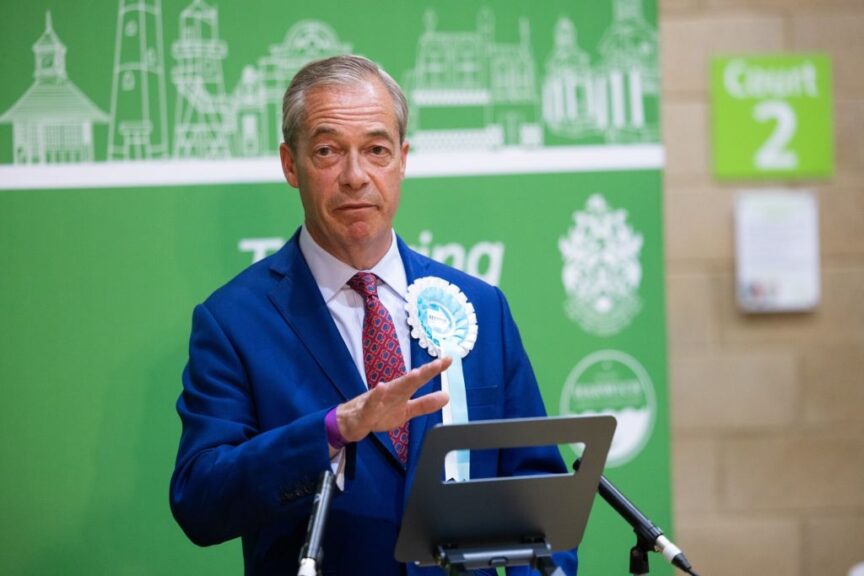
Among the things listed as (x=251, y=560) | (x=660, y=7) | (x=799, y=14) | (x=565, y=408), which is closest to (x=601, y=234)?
(x=565, y=408)

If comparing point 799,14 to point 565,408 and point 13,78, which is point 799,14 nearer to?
point 565,408

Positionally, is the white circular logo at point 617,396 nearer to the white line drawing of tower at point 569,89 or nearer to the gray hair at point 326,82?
the white line drawing of tower at point 569,89

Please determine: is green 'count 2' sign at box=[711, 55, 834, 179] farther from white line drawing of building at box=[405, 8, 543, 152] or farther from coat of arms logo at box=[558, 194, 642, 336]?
white line drawing of building at box=[405, 8, 543, 152]

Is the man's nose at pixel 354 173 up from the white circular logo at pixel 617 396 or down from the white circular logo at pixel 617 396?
up

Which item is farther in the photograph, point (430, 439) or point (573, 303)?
point (573, 303)

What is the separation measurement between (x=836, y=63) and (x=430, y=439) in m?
2.24

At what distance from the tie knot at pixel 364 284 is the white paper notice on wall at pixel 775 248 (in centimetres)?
143

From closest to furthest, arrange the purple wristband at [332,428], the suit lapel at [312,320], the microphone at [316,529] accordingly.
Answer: the microphone at [316,529], the purple wristband at [332,428], the suit lapel at [312,320]

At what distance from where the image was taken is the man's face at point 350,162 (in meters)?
2.17

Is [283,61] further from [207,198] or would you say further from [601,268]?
[601,268]

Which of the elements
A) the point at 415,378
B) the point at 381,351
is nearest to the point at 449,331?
the point at 381,351

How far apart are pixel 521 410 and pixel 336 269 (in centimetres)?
48

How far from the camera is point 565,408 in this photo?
3.06 metres

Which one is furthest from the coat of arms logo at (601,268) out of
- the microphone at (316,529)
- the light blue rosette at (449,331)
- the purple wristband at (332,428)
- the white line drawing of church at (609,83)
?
the microphone at (316,529)
